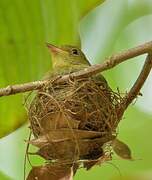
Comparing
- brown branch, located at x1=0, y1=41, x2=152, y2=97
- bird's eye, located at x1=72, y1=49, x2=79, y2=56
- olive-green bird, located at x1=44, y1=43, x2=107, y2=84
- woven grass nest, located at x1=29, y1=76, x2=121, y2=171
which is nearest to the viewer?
brown branch, located at x1=0, y1=41, x2=152, y2=97

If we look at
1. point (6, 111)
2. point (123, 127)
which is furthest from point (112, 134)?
Result: point (123, 127)

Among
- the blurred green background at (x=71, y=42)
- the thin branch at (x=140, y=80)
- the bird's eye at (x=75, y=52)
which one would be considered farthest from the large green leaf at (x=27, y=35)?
the bird's eye at (x=75, y=52)

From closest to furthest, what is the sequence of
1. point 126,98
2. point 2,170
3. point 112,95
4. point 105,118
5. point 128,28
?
point 126,98 → point 105,118 → point 112,95 → point 2,170 → point 128,28

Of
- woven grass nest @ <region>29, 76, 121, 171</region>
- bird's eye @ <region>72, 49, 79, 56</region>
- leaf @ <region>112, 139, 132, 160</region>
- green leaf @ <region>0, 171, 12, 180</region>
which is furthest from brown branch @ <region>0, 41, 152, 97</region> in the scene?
bird's eye @ <region>72, 49, 79, 56</region>

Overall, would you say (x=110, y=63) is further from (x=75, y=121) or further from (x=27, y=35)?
(x=27, y=35)

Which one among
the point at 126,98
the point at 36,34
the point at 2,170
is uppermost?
the point at 36,34

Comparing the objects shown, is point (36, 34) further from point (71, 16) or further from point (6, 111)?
point (6, 111)

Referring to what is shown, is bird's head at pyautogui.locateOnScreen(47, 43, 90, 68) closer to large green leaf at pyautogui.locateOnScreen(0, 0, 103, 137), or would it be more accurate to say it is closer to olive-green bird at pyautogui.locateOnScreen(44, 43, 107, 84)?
olive-green bird at pyautogui.locateOnScreen(44, 43, 107, 84)
